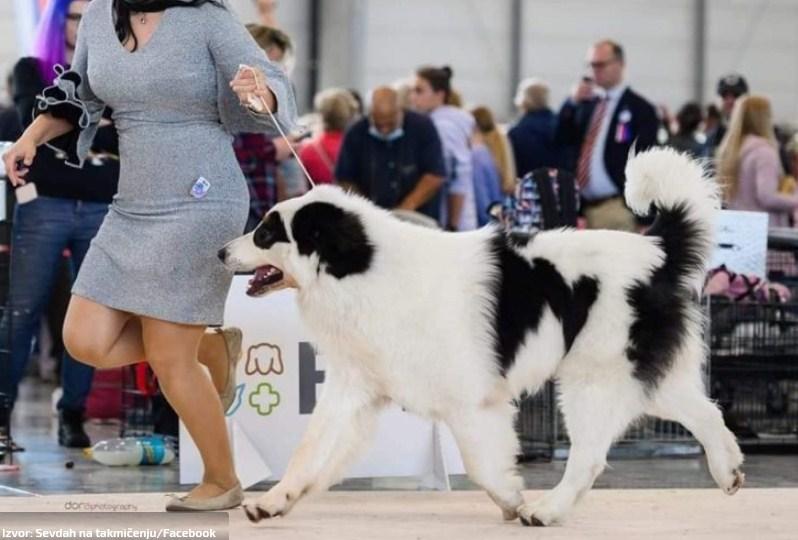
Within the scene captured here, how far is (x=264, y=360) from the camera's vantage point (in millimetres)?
6152

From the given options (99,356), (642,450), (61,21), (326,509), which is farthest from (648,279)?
(61,21)

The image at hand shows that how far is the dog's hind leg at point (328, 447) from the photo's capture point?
15.9 feet

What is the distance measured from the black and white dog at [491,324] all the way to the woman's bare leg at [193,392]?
0.33m

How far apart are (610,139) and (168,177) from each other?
453 centimetres

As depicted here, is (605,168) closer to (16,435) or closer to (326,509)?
(16,435)

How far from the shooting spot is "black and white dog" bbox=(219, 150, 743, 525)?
4766mm

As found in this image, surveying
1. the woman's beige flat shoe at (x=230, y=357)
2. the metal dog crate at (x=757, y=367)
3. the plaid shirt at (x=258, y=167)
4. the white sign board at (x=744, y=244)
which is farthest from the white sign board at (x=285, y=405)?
the white sign board at (x=744, y=244)

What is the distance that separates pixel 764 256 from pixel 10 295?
3333mm

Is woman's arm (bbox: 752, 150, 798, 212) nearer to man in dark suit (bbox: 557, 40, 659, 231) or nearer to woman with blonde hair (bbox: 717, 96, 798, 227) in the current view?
woman with blonde hair (bbox: 717, 96, 798, 227)

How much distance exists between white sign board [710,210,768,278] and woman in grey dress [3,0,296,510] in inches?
123

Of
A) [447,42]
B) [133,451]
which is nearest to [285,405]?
[133,451]

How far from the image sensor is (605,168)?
907cm

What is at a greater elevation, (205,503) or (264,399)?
(264,399)

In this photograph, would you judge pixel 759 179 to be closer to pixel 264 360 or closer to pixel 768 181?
pixel 768 181
